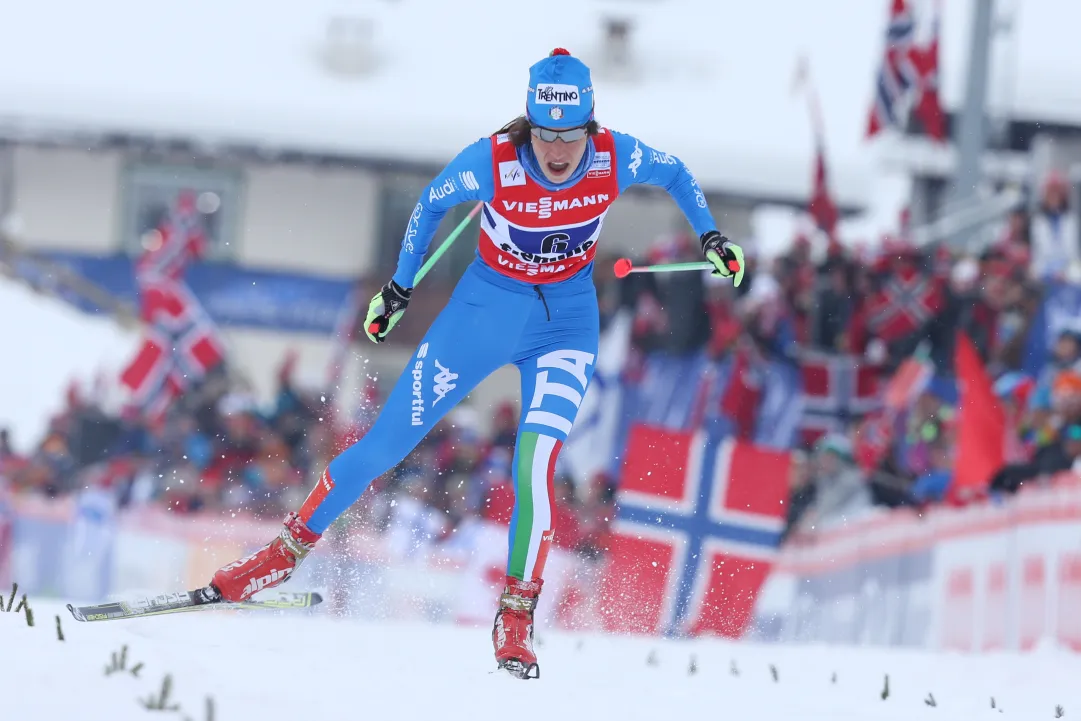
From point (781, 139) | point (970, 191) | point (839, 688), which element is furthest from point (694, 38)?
point (839, 688)

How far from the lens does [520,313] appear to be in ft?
18.1

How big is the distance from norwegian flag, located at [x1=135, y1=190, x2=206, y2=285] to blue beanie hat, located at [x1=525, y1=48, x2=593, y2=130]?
11519 mm

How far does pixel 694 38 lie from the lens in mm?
22734

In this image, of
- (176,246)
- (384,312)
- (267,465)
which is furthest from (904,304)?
→ (176,246)

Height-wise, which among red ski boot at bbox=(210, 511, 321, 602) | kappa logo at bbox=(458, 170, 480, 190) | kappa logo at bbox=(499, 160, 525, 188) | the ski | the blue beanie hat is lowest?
the ski

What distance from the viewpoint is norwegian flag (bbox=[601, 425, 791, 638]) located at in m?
8.59

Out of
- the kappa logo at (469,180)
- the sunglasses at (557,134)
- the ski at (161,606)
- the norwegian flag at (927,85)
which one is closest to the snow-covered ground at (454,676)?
the ski at (161,606)

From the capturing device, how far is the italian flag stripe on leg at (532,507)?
207 inches

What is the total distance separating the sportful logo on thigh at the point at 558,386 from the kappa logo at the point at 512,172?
0.67 meters

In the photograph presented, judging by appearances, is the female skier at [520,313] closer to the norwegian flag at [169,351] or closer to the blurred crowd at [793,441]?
the blurred crowd at [793,441]

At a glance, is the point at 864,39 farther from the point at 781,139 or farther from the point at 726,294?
the point at 726,294

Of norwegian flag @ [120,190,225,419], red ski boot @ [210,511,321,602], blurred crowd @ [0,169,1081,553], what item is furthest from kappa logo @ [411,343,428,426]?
norwegian flag @ [120,190,225,419]

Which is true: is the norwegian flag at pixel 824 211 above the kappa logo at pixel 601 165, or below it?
above

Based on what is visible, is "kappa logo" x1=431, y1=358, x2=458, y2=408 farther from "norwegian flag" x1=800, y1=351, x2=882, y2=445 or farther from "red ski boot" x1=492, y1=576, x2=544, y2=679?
"norwegian flag" x1=800, y1=351, x2=882, y2=445
